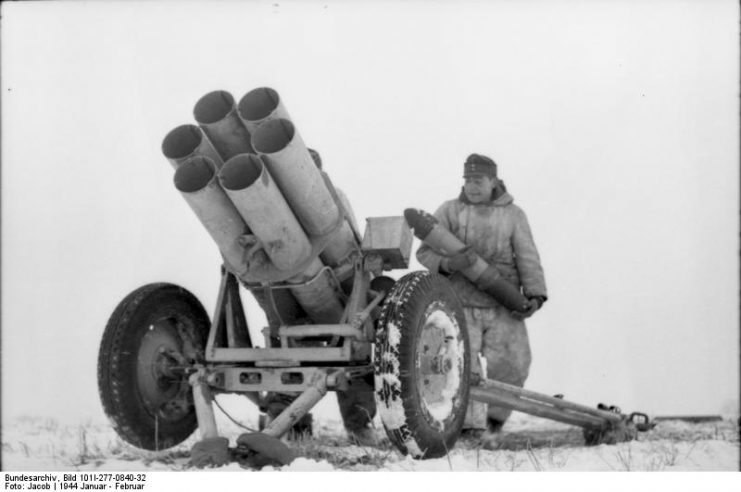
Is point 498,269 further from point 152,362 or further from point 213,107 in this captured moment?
point 213,107

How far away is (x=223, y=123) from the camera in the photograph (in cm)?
443

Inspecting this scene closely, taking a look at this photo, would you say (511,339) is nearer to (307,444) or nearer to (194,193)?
(307,444)

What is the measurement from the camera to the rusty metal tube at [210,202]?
4.27 m

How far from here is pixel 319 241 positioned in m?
4.69

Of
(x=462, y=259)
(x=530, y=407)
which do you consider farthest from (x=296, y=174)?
(x=530, y=407)

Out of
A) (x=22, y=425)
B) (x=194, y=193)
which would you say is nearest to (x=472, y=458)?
(x=194, y=193)

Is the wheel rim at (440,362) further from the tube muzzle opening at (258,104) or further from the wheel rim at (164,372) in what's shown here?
the wheel rim at (164,372)

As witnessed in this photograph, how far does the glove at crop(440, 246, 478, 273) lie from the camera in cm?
609

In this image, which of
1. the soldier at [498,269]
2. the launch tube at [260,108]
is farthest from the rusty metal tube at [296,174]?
the soldier at [498,269]

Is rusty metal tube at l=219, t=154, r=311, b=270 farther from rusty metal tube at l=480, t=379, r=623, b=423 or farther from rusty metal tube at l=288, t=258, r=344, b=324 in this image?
rusty metal tube at l=480, t=379, r=623, b=423

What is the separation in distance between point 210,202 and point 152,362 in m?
1.13

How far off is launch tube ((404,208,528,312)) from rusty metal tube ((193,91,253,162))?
60.7 inches

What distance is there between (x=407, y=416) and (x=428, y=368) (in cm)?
41
